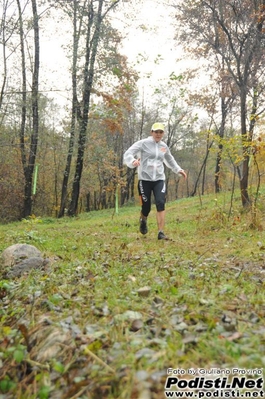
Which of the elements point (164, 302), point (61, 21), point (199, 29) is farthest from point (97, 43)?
point (164, 302)

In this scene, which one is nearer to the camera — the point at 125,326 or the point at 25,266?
the point at 125,326

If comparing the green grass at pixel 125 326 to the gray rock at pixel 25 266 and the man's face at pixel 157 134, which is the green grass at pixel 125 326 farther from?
the man's face at pixel 157 134

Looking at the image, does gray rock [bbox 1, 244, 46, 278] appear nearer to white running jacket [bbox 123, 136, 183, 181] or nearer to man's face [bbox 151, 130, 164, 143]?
white running jacket [bbox 123, 136, 183, 181]

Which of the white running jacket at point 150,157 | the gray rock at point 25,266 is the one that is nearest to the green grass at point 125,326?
the gray rock at point 25,266

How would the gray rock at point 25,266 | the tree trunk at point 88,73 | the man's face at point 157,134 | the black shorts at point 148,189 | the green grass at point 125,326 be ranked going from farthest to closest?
the tree trunk at point 88,73, the black shorts at point 148,189, the man's face at point 157,134, the gray rock at point 25,266, the green grass at point 125,326

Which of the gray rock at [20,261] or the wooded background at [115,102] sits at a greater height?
the wooded background at [115,102]

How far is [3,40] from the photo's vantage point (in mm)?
→ 11070

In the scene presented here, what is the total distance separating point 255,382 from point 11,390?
1.38 metres

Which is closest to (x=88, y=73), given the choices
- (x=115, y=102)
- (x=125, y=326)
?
(x=115, y=102)

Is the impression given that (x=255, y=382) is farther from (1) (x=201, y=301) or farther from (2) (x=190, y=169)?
(2) (x=190, y=169)

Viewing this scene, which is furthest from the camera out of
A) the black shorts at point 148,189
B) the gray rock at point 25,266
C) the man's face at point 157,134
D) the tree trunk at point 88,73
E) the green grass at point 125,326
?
the tree trunk at point 88,73

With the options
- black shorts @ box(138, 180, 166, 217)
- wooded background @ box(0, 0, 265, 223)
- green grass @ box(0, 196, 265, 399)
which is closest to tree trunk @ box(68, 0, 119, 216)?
wooded background @ box(0, 0, 265, 223)

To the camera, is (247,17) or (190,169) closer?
(247,17)

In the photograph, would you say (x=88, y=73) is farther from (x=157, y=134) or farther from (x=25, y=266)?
(x=25, y=266)
